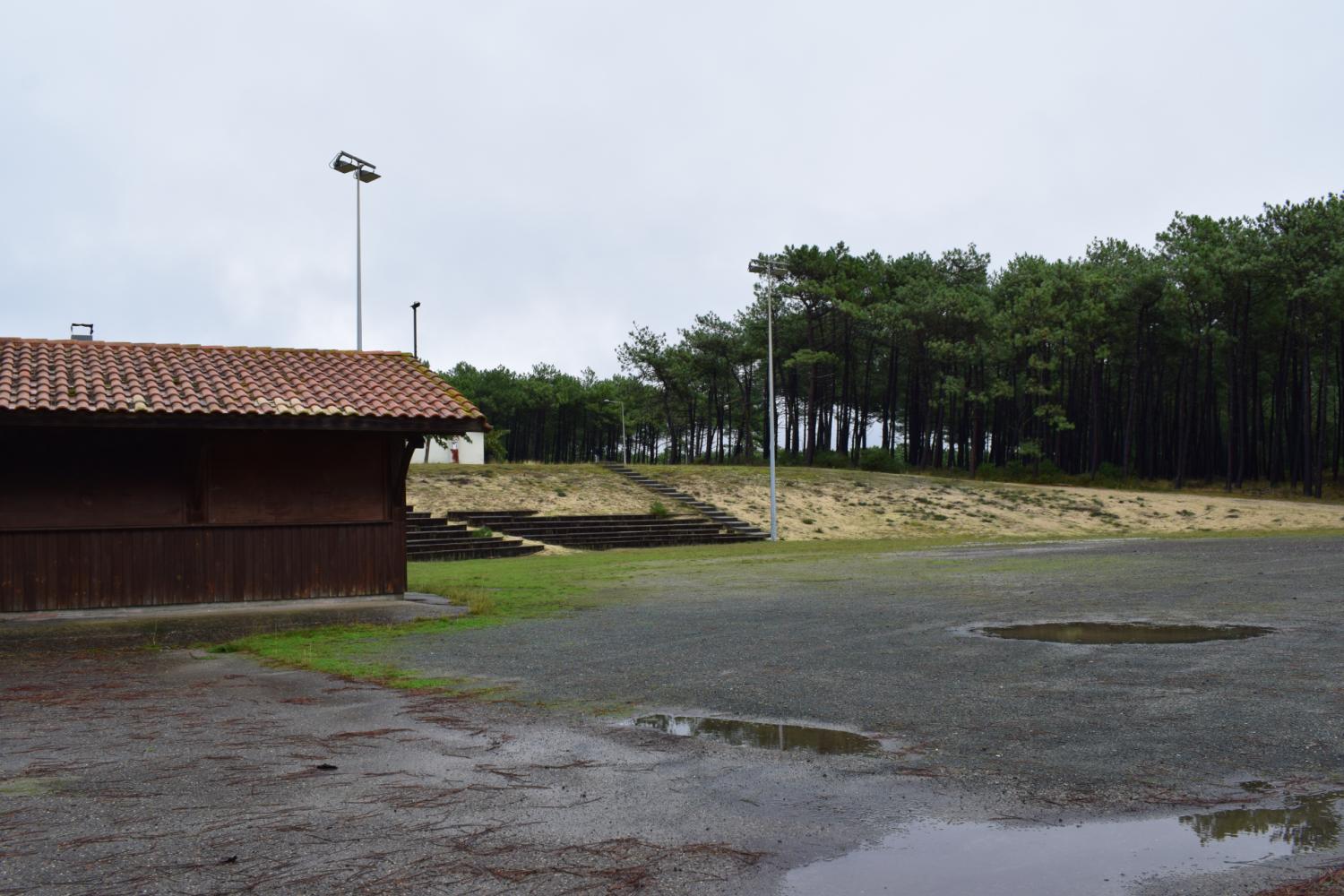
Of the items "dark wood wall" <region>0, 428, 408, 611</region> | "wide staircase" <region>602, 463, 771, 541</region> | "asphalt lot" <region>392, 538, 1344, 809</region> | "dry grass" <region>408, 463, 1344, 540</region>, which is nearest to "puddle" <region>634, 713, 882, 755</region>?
"asphalt lot" <region>392, 538, 1344, 809</region>

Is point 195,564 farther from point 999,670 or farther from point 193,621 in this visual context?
point 999,670

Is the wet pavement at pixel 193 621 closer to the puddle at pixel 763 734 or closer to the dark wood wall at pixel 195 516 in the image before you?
the dark wood wall at pixel 195 516

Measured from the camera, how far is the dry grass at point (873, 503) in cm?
3819

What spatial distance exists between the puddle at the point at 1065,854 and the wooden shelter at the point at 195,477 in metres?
12.4

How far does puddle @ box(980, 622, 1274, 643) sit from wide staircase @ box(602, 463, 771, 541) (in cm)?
2534

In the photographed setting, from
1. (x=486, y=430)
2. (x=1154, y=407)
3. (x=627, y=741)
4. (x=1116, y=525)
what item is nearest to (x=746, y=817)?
(x=627, y=741)

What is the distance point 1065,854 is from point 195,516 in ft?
45.5

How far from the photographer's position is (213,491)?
51.6ft

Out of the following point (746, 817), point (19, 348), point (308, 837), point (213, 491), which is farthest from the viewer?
point (19, 348)

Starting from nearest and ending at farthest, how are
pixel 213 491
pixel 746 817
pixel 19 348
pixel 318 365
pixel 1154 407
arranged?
1. pixel 746 817
2. pixel 213 491
3. pixel 19 348
4. pixel 318 365
5. pixel 1154 407

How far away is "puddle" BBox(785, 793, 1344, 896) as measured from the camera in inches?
156

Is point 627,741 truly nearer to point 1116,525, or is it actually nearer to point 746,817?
point 746,817

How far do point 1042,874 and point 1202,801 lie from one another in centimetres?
127

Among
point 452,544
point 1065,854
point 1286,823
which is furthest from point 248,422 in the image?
point 452,544
